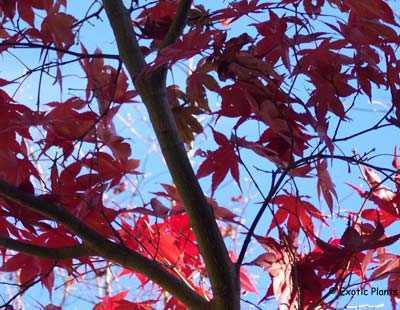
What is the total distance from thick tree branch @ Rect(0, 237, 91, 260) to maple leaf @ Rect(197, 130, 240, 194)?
152 mm

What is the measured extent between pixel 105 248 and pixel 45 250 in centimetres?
6

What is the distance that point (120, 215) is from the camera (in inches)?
31.7

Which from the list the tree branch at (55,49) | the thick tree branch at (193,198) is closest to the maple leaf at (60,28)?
the tree branch at (55,49)

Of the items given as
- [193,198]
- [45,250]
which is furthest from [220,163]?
[45,250]

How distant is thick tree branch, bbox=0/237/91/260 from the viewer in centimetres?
68

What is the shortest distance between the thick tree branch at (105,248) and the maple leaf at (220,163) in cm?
12

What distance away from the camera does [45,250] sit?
0.70 metres

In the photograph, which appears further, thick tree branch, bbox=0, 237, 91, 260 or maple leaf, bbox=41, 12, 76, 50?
maple leaf, bbox=41, 12, 76, 50

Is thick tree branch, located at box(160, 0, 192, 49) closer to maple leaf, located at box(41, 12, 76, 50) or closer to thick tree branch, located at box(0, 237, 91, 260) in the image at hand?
maple leaf, located at box(41, 12, 76, 50)

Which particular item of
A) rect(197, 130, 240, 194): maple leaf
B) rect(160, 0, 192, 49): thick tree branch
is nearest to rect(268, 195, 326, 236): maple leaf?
rect(197, 130, 240, 194): maple leaf

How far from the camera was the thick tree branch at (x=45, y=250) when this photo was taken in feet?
2.24

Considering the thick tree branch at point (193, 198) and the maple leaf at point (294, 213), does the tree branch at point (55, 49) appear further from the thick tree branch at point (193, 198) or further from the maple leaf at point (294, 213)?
the maple leaf at point (294, 213)

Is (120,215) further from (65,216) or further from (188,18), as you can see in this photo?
(188,18)

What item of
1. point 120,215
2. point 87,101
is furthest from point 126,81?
point 120,215
